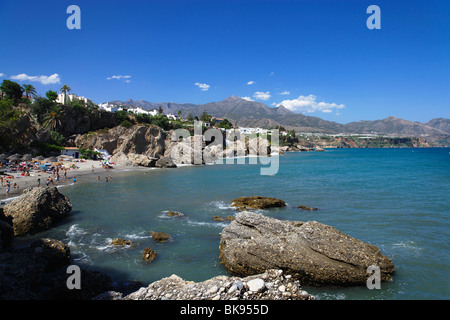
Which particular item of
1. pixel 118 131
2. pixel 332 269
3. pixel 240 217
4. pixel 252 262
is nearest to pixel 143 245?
pixel 240 217

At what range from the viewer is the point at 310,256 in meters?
11.4

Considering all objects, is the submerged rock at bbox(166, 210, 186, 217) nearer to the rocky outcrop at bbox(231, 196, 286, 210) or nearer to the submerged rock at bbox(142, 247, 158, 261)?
the rocky outcrop at bbox(231, 196, 286, 210)

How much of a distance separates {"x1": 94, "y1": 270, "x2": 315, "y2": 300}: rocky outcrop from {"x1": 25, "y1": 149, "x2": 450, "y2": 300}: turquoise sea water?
3.34 metres

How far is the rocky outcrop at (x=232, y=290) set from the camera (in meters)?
7.45

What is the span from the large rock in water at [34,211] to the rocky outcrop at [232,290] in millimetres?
13214

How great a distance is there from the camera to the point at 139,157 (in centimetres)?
6562

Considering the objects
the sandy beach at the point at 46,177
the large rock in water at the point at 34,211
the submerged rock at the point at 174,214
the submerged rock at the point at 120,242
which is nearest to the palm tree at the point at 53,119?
the sandy beach at the point at 46,177

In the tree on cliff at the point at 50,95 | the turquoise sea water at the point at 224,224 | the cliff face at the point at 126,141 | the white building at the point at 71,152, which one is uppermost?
the tree on cliff at the point at 50,95

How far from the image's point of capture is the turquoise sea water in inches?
485

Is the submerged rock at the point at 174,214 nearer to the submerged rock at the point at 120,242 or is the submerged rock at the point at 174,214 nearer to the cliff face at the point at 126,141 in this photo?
the submerged rock at the point at 120,242

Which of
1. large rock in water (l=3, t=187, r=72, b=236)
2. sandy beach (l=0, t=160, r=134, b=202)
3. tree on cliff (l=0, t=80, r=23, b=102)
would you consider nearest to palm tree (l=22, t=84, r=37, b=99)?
tree on cliff (l=0, t=80, r=23, b=102)

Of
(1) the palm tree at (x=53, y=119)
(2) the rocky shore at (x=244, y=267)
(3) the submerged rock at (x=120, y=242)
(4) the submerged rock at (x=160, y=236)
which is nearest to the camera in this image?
(2) the rocky shore at (x=244, y=267)
